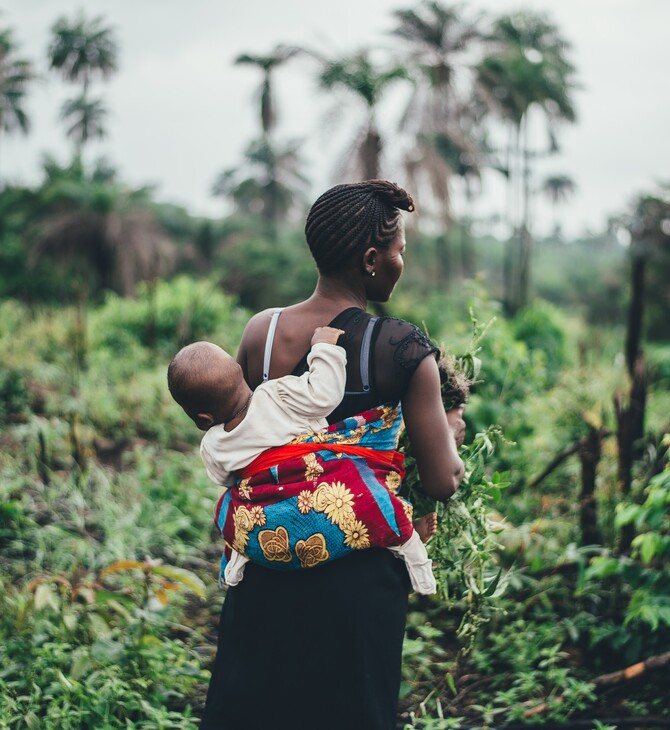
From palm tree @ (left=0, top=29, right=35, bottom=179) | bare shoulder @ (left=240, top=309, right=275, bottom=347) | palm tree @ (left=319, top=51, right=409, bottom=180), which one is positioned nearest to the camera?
bare shoulder @ (left=240, top=309, right=275, bottom=347)

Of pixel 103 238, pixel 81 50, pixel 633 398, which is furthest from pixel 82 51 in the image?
pixel 633 398

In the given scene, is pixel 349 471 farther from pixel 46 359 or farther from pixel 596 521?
pixel 46 359

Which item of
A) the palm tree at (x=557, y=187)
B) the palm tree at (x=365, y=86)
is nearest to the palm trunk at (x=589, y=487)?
the palm tree at (x=365, y=86)

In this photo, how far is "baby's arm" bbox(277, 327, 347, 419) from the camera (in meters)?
1.61

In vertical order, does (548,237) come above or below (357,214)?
above

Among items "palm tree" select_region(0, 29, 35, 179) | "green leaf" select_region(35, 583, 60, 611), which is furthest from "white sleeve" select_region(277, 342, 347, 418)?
"palm tree" select_region(0, 29, 35, 179)

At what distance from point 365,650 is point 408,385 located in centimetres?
62

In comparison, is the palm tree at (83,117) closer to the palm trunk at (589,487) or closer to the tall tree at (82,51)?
the tall tree at (82,51)

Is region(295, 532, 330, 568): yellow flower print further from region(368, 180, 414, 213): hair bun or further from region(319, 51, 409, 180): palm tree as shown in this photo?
region(319, 51, 409, 180): palm tree

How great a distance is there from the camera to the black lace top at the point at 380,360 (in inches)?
63.9

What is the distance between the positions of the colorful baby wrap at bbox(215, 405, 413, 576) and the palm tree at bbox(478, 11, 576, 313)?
17.0m

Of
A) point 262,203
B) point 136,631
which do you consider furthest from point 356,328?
point 262,203

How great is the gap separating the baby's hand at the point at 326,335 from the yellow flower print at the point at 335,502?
1.03 ft

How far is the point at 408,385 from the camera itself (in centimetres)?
164
